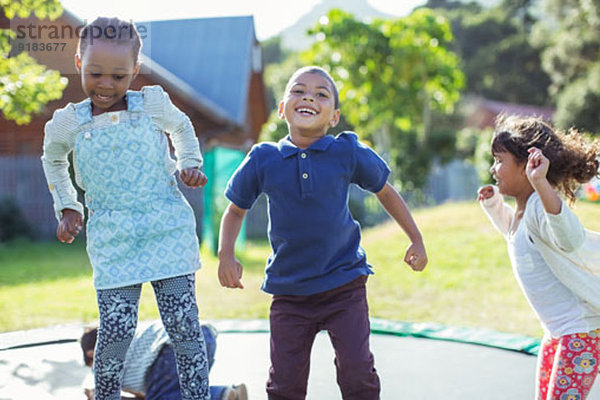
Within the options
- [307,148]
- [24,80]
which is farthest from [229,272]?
[24,80]

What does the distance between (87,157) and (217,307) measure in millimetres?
3370

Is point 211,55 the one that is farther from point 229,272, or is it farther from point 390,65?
point 229,272

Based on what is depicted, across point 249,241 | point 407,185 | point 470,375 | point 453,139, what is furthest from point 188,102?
point 470,375

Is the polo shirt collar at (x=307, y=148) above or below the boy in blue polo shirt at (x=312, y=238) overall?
above

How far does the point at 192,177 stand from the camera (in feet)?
5.83

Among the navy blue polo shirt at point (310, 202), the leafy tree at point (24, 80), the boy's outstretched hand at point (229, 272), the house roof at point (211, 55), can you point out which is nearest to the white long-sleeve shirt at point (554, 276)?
the navy blue polo shirt at point (310, 202)

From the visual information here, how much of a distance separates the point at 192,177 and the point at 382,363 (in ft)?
4.51

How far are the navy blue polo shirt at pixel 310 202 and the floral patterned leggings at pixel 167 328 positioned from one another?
0.23m

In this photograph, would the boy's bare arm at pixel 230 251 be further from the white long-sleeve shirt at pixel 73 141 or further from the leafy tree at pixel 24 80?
the leafy tree at pixel 24 80

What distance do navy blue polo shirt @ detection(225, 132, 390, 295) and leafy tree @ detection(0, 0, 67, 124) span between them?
6.63 ft

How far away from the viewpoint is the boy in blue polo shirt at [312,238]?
5.90 ft

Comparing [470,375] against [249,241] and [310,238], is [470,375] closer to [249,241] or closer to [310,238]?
[310,238]

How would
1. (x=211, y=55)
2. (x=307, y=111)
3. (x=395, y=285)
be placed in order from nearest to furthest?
(x=307, y=111), (x=395, y=285), (x=211, y=55)

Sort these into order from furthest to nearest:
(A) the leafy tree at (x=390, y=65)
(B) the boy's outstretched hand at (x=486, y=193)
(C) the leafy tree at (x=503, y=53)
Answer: (C) the leafy tree at (x=503, y=53)
(A) the leafy tree at (x=390, y=65)
(B) the boy's outstretched hand at (x=486, y=193)
